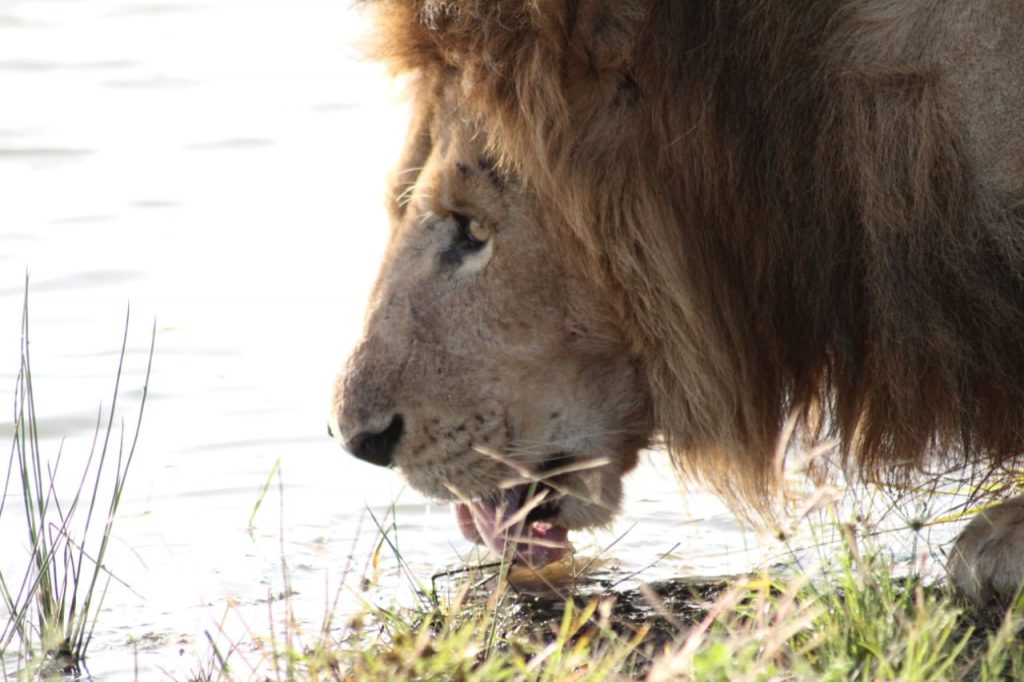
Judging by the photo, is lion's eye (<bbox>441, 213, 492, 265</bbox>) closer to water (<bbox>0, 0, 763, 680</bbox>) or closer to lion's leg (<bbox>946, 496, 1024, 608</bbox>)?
water (<bbox>0, 0, 763, 680</bbox>)

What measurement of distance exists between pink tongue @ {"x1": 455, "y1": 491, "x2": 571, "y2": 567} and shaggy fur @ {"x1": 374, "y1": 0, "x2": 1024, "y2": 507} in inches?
15.5

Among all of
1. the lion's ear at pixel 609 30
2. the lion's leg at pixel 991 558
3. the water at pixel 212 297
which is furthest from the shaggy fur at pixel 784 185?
the water at pixel 212 297

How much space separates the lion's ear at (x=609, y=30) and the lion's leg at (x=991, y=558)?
1076mm

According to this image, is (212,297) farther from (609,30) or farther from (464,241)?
(609,30)

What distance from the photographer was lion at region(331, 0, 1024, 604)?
3.28m

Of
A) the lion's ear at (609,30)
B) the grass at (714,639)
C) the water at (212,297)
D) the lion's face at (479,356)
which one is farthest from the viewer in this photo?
the water at (212,297)

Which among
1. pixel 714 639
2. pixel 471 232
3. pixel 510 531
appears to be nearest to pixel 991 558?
pixel 714 639

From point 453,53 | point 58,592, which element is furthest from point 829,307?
point 58,592

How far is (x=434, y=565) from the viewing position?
4566mm

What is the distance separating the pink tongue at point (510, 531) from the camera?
376cm

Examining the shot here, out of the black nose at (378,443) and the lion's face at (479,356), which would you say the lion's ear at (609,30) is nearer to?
the lion's face at (479,356)

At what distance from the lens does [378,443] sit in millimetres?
3686

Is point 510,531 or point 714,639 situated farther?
point 510,531

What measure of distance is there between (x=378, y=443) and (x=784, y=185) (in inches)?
36.9
